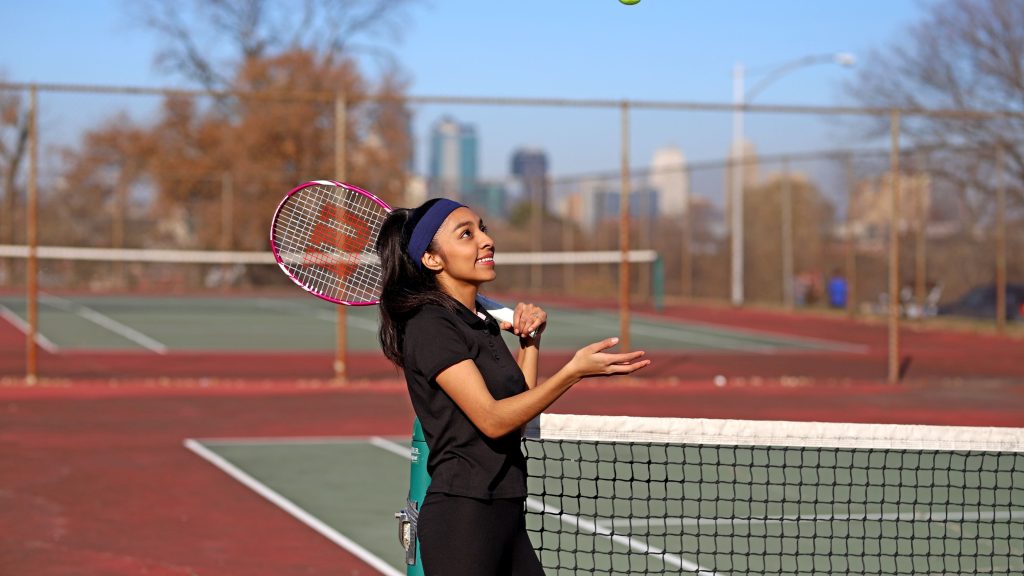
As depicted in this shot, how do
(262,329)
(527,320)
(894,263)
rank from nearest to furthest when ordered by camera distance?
1. (527,320)
2. (894,263)
3. (262,329)

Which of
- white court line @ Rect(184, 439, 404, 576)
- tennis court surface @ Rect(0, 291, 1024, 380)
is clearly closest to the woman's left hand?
white court line @ Rect(184, 439, 404, 576)

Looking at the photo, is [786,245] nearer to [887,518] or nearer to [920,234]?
[920,234]

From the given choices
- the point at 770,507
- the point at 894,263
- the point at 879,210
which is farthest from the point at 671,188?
the point at 770,507

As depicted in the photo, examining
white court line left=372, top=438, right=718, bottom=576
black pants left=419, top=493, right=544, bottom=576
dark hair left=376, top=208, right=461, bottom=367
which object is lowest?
white court line left=372, top=438, right=718, bottom=576

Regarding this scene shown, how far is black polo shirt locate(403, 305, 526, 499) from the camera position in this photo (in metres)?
2.97

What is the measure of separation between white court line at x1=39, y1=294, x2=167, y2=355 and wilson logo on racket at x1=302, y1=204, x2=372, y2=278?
1265 centimetres

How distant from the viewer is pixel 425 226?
3.08 m

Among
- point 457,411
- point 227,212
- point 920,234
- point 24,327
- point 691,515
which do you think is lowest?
point 691,515

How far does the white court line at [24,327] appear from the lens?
17.5 meters

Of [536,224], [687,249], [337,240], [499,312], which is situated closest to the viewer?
[499,312]

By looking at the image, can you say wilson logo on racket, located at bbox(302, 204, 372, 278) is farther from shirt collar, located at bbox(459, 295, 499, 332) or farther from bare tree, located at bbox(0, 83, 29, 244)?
bare tree, located at bbox(0, 83, 29, 244)

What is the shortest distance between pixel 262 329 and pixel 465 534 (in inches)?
758

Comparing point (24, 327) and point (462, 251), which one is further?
point (24, 327)

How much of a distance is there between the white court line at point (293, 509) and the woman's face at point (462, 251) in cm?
312
